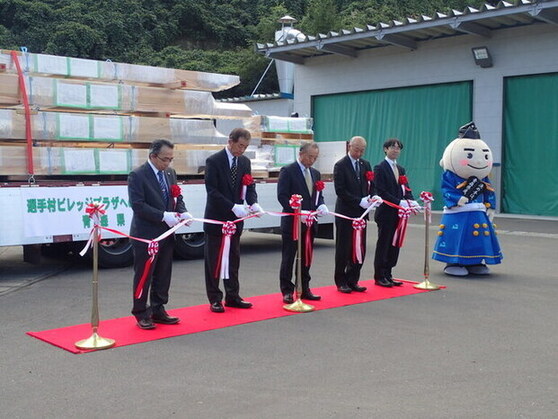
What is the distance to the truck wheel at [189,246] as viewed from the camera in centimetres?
1133

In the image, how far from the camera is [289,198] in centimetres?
796

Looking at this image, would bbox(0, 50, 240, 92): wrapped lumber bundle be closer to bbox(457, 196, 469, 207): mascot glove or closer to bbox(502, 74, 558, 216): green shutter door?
bbox(457, 196, 469, 207): mascot glove

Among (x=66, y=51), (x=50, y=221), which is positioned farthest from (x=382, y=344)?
(x=66, y=51)

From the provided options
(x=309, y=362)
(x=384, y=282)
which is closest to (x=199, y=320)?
(x=309, y=362)

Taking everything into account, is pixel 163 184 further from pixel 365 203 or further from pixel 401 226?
pixel 401 226

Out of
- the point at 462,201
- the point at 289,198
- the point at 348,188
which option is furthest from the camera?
the point at 462,201

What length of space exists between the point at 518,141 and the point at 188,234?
37.6ft

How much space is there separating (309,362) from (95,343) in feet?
6.24

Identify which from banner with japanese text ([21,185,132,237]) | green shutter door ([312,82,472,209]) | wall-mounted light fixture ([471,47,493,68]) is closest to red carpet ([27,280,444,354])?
banner with japanese text ([21,185,132,237])

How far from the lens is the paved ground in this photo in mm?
4633

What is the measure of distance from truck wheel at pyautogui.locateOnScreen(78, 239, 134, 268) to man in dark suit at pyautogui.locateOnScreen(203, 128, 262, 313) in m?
3.35

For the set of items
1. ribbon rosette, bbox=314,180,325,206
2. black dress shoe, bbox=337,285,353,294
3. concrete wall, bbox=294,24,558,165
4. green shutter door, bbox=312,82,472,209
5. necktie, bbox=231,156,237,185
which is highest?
concrete wall, bbox=294,24,558,165

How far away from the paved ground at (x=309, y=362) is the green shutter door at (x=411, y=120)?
12349mm

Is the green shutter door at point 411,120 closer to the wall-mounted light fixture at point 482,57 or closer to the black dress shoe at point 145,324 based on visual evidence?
the wall-mounted light fixture at point 482,57
